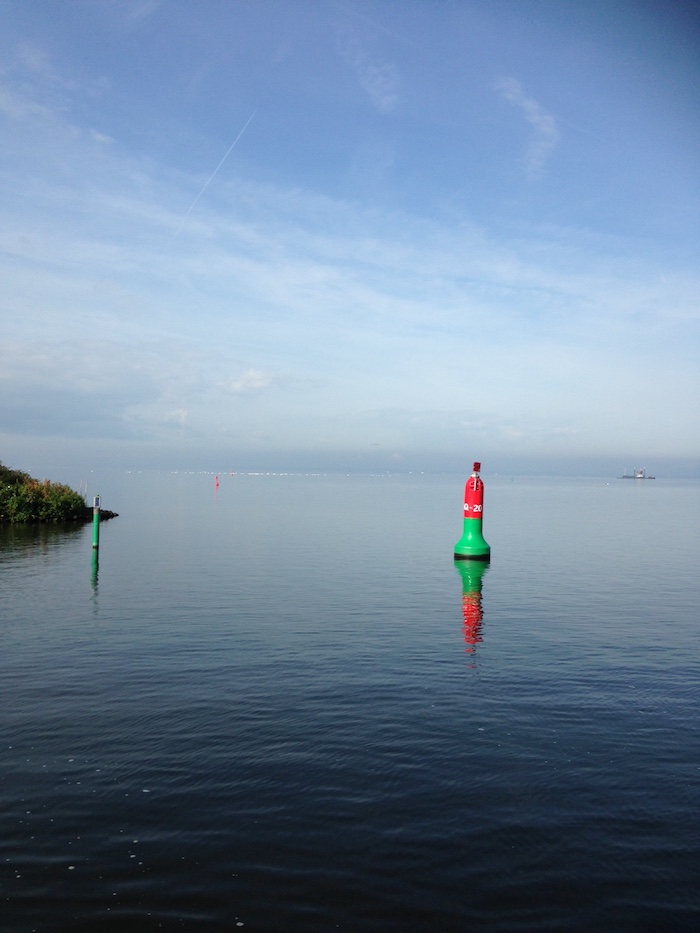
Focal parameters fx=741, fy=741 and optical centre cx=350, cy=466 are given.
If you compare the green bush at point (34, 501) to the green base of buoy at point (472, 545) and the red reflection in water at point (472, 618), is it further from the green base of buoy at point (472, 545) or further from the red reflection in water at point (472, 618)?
the red reflection in water at point (472, 618)

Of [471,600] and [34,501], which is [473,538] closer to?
[471,600]

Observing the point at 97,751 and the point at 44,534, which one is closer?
the point at 97,751

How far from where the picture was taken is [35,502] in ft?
178

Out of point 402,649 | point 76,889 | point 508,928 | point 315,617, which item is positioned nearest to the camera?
point 508,928

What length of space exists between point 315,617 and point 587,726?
10.7 m

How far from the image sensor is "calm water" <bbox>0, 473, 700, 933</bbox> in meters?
7.45

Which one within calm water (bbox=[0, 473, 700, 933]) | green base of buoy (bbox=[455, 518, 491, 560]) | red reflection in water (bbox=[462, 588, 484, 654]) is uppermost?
green base of buoy (bbox=[455, 518, 491, 560])

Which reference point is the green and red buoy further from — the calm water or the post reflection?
the calm water

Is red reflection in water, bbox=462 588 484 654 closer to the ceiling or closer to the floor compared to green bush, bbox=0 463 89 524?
closer to the floor

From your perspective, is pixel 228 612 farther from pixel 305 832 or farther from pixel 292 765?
pixel 305 832

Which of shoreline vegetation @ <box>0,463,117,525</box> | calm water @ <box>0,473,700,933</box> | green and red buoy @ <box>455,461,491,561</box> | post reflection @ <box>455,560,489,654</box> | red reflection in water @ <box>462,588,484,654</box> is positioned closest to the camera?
calm water @ <box>0,473,700,933</box>

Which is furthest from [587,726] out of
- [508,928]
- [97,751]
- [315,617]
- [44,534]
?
[44,534]

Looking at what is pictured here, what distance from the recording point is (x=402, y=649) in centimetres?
1798

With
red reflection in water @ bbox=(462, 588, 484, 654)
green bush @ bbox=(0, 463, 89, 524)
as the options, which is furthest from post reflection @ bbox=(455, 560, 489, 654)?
green bush @ bbox=(0, 463, 89, 524)
